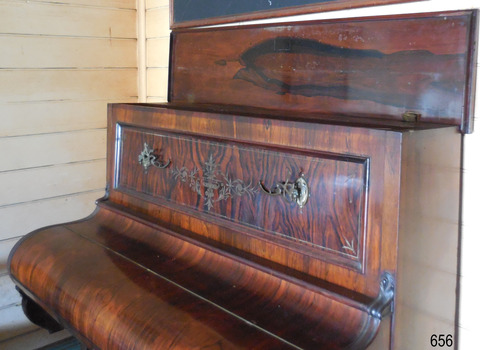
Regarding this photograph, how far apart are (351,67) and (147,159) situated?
61 cm

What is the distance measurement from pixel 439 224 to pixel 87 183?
5.19ft

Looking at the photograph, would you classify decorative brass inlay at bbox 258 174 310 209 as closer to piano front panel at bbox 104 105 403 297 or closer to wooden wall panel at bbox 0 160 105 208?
piano front panel at bbox 104 105 403 297

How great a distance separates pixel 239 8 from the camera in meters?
1.70

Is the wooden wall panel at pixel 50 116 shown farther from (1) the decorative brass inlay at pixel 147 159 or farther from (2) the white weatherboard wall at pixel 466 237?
(2) the white weatherboard wall at pixel 466 237

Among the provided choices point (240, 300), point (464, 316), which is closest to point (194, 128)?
point (240, 300)

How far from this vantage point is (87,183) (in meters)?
2.26

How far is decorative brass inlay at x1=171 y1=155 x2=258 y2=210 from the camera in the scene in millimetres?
1207

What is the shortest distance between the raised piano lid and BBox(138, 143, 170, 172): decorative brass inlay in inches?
13.4

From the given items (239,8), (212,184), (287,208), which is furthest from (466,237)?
(239,8)

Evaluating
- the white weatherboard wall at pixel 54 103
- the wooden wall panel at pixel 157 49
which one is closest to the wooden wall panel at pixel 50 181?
the white weatherboard wall at pixel 54 103

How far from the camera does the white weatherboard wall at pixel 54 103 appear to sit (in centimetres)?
200

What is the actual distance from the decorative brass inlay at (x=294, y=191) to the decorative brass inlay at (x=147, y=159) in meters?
0.42

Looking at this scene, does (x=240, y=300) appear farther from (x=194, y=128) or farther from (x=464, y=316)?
(x=464, y=316)

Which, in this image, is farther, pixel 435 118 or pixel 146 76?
pixel 146 76
